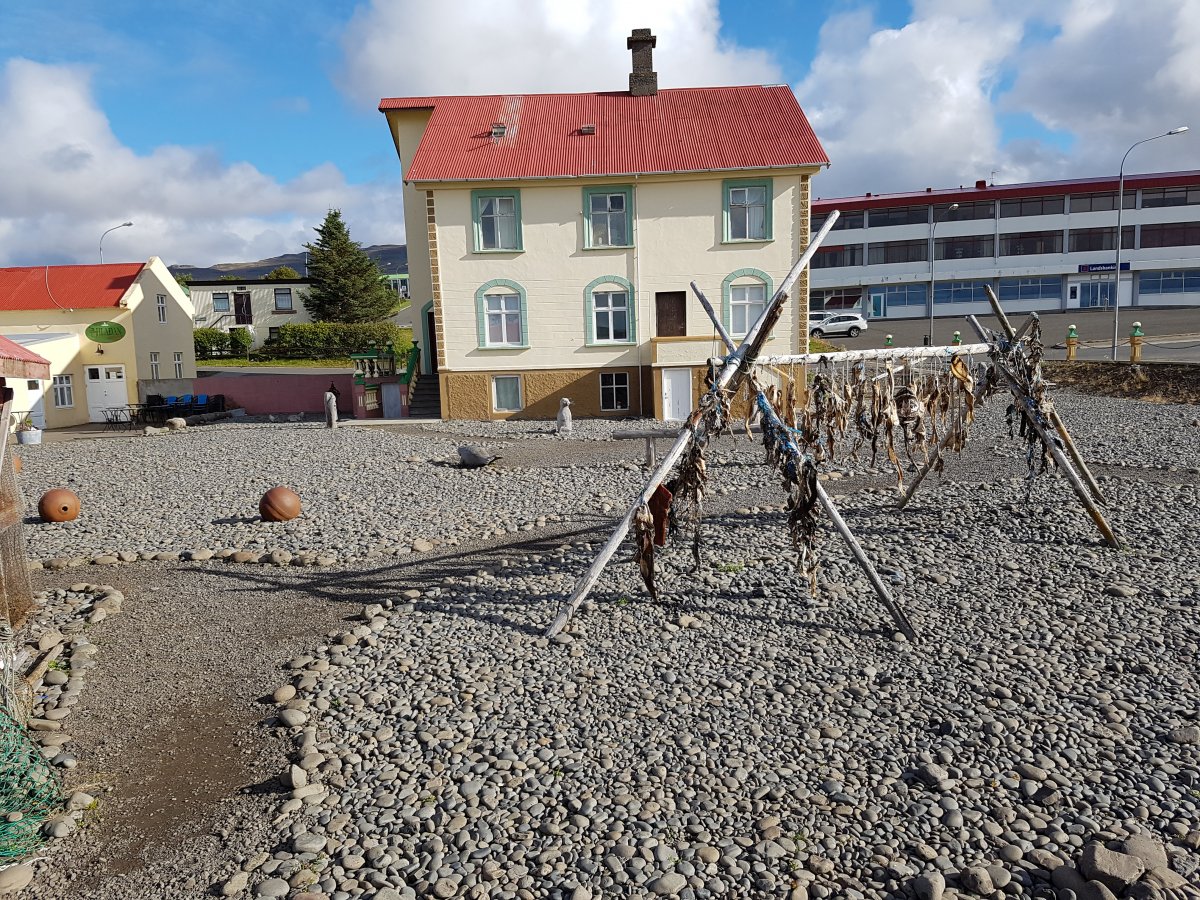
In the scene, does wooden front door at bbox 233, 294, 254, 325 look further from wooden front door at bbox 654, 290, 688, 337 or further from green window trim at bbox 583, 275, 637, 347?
wooden front door at bbox 654, 290, 688, 337

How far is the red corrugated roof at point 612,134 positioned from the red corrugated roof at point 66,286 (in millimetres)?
12211

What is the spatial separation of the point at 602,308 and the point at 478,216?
4.65 m

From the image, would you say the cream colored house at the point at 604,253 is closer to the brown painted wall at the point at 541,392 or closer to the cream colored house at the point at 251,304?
the brown painted wall at the point at 541,392

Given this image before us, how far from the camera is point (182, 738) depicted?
6.39 metres

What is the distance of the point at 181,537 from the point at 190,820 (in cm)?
799

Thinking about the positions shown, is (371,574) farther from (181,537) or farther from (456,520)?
(181,537)

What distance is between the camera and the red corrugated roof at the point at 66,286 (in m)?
30.6

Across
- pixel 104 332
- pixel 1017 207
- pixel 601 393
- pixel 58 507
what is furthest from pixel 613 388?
pixel 1017 207

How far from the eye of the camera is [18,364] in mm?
7824

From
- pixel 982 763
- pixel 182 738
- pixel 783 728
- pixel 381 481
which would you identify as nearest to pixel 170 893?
pixel 182 738

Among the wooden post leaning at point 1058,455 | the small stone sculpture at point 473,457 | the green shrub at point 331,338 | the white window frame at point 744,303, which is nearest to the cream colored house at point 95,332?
the green shrub at point 331,338

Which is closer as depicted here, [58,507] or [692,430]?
[692,430]

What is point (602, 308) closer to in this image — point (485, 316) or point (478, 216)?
point (485, 316)

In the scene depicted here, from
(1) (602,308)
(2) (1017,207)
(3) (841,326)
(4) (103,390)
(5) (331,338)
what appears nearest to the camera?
(1) (602,308)
